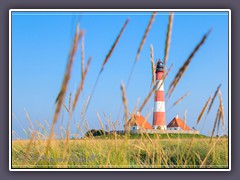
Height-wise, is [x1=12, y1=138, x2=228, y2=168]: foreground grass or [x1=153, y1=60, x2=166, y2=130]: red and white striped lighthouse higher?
[x1=153, y1=60, x2=166, y2=130]: red and white striped lighthouse

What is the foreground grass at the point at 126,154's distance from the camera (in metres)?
2.25

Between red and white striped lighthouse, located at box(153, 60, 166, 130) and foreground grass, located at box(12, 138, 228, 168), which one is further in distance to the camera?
foreground grass, located at box(12, 138, 228, 168)

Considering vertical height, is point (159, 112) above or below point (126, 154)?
above

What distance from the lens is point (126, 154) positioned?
216 centimetres

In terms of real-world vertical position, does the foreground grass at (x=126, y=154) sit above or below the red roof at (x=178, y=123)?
below

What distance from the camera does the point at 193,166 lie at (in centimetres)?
241

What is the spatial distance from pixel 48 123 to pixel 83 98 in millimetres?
293

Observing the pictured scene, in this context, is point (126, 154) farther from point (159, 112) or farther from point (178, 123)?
point (178, 123)

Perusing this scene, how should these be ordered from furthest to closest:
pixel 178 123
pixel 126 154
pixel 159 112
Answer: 1. pixel 178 123
2. pixel 159 112
3. pixel 126 154

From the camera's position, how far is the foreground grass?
88.4 inches

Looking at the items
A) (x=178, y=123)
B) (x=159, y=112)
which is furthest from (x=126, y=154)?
(x=178, y=123)

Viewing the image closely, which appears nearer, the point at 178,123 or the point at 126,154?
the point at 126,154
